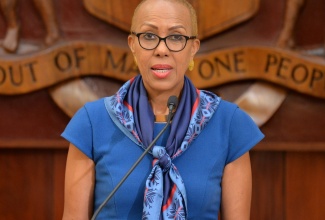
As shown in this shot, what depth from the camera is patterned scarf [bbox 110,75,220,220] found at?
1.30 meters

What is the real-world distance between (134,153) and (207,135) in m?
0.15

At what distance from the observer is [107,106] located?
1.40 meters

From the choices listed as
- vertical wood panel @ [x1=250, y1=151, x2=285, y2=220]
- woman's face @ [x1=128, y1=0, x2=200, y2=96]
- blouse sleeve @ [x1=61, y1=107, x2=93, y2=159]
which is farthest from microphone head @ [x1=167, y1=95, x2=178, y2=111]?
vertical wood panel @ [x1=250, y1=151, x2=285, y2=220]

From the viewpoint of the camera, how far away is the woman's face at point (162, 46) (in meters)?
1.31

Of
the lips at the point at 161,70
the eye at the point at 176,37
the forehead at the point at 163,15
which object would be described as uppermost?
the forehead at the point at 163,15

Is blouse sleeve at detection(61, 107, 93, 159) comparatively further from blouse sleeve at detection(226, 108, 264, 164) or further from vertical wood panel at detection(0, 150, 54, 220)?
vertical wood panel at detection(0, 150, 54, 220)

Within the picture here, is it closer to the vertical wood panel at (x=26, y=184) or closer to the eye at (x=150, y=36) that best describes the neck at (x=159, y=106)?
the eye at (x=150, y=36)

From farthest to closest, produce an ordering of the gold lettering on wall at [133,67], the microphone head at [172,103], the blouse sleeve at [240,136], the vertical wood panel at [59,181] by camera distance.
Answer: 1. the vertical wood panel at [59,181]
2. the gold lettering on wall at [133,67]
3. the blouse sleeve at [240,136]
4. the microphone head at [172,103]

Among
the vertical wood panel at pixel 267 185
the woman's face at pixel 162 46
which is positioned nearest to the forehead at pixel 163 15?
the woman's face at pixel 162 46

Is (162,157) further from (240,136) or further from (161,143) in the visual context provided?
(240,136)

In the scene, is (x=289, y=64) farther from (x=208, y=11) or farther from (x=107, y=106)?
(x=107, y=106)

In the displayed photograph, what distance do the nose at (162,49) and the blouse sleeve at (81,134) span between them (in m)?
0.20

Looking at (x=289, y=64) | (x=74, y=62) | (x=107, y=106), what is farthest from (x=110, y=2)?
(x=107, y=106)

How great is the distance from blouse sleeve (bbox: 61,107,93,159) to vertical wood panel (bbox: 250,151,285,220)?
88cm
